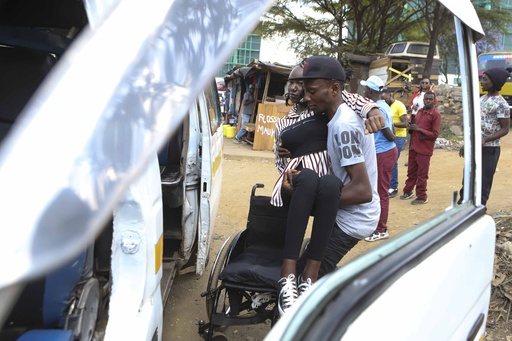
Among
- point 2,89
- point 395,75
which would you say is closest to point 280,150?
point 2,89

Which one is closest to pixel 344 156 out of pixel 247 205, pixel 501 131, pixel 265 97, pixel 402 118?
pixel 501 131

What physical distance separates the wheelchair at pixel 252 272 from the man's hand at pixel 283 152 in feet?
0.98

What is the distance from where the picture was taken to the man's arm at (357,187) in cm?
234

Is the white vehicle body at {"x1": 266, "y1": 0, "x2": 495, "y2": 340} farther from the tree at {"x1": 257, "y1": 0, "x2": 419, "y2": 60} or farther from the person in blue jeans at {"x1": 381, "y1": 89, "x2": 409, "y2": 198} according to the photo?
the tree at {"x1": 257, "y1": 0, "x2": 419, "y2": 60}

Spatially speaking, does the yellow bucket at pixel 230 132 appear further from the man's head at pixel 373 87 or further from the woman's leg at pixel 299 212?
the woman's leg at pixel 299 212

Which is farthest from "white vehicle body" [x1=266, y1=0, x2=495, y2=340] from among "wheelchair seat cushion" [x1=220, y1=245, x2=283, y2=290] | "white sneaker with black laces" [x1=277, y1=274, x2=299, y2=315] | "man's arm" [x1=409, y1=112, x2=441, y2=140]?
"man's arm" [x1=409, y1=112, x2=441, y2=140]

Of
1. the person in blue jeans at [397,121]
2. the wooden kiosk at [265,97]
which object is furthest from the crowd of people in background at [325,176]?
the wooden kiosk at [265,97]

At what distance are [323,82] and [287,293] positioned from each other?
107 cm

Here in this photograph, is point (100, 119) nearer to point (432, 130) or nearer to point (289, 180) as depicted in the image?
point (289, 180)

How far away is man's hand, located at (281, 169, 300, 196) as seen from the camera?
7.98 ft

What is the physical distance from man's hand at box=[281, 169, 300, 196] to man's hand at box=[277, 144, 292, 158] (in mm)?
268

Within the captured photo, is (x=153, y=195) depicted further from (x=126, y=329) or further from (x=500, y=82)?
(x=500, y=82)

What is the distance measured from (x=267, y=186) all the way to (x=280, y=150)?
17.3 feet

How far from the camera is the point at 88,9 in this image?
1.35 m
